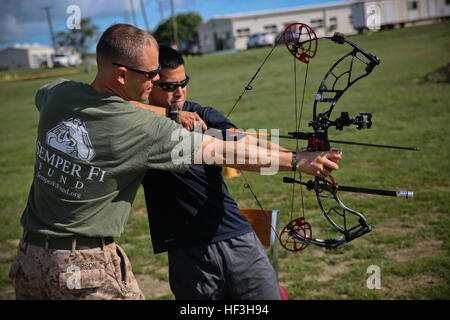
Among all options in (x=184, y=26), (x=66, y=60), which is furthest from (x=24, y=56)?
(x=66, y=60)

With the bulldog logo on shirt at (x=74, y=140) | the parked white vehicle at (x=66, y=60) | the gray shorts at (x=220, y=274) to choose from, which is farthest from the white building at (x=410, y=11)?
the bulldog logo on shirt at (x=74, y=140)

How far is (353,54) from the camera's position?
2645 millimetres

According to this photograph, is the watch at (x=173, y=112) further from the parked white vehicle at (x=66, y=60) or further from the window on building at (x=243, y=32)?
the window on building at (x=243, y=32)

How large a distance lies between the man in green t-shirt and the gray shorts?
416 millimetres

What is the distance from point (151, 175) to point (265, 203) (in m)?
4.34

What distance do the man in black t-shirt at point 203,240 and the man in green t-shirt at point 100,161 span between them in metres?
0.28

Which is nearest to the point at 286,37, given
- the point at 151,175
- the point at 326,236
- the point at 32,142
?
the point at 151,175

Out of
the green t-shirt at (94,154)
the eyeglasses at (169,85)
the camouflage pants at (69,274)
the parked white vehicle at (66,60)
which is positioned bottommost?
the camouflage pants at (69,274)

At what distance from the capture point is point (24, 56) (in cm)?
7838

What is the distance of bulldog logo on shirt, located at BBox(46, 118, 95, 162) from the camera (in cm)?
232

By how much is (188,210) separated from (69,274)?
0.81m

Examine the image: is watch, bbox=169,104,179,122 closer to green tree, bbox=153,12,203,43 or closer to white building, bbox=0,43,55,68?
green tree, bbox=153,12,203,43

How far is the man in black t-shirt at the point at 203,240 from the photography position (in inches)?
104

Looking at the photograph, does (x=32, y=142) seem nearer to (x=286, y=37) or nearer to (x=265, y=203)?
(x=265, y=203)
